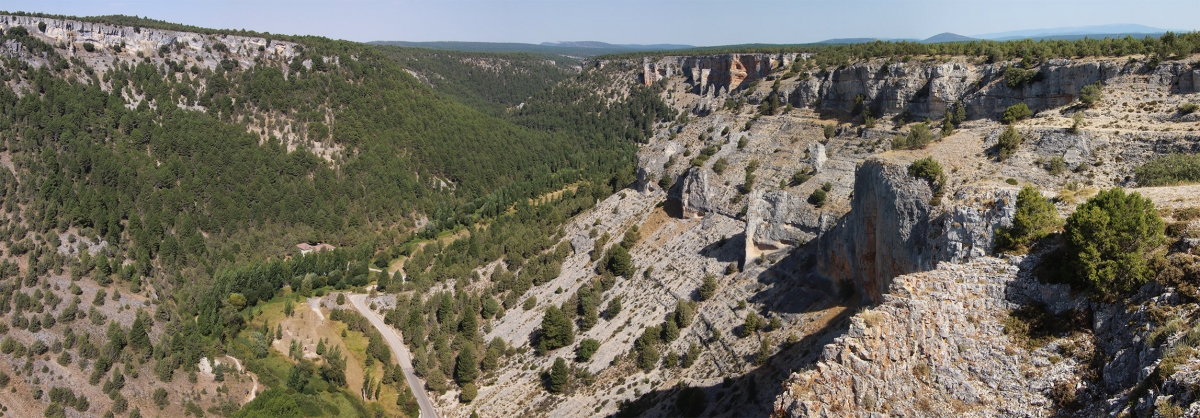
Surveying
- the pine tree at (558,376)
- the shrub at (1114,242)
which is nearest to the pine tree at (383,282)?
the pine tree at (558,376)

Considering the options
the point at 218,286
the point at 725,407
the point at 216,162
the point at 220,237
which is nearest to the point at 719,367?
the point at 725,407

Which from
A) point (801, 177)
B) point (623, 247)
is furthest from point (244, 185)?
point (801, 177)

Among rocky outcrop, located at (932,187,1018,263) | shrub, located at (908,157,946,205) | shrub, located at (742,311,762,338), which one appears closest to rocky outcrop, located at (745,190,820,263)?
shrub, located at (742,311,762,338)

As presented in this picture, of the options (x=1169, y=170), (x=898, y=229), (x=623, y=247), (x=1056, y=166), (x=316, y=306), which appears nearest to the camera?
(x=898, y=229)

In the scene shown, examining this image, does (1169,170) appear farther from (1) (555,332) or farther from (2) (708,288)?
(1) (555,332)

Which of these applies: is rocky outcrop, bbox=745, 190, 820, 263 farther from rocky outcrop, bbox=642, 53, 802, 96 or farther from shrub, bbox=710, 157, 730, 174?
rocky outcrop, bbox=642, 53, 802, 96

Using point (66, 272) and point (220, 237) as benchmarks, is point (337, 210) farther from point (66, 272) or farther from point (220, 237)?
point (66, 272)

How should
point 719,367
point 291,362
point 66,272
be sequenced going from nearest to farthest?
point 719,367, point 291,362, point 66,272
